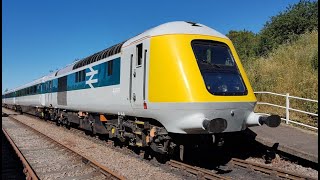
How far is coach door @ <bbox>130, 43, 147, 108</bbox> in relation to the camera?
28.1 ft

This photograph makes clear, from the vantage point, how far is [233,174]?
7934mm

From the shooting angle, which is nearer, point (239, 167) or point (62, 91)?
point (239, 167)

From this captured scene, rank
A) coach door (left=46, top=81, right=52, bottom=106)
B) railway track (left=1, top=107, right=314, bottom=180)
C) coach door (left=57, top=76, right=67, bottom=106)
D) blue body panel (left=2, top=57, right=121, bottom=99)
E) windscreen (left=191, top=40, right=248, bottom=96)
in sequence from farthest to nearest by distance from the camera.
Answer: coach door (left=46, top=81, right=52, bottom=106), coach door (left=57, top=76, right=67, bottom=106), blue body panel (left=2, top=57, right=121, bottom=99), windscreen (left=191, top=40, right=248, bottom=96), railway track (left=1, top=107, right=314, bottom=180)

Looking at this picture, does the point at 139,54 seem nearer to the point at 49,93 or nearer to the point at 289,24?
the point at 49,93

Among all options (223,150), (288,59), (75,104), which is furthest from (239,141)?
(288,59)

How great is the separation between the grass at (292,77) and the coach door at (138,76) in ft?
21.4

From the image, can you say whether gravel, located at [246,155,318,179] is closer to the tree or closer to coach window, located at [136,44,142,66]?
coach window, located at [136,44,142,66]

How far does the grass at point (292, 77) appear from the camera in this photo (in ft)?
43.1

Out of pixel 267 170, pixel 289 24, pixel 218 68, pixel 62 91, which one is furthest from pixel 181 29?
pixel 289 24

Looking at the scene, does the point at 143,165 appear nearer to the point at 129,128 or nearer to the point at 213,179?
the point at 129,128

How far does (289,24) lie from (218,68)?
21853mm

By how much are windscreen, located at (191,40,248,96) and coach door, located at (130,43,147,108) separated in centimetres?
140

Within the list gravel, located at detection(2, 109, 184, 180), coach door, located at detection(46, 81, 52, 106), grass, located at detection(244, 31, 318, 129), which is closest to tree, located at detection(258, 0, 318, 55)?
grass, located at detection(244, 31, 318, 129)

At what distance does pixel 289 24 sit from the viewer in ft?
90.2
